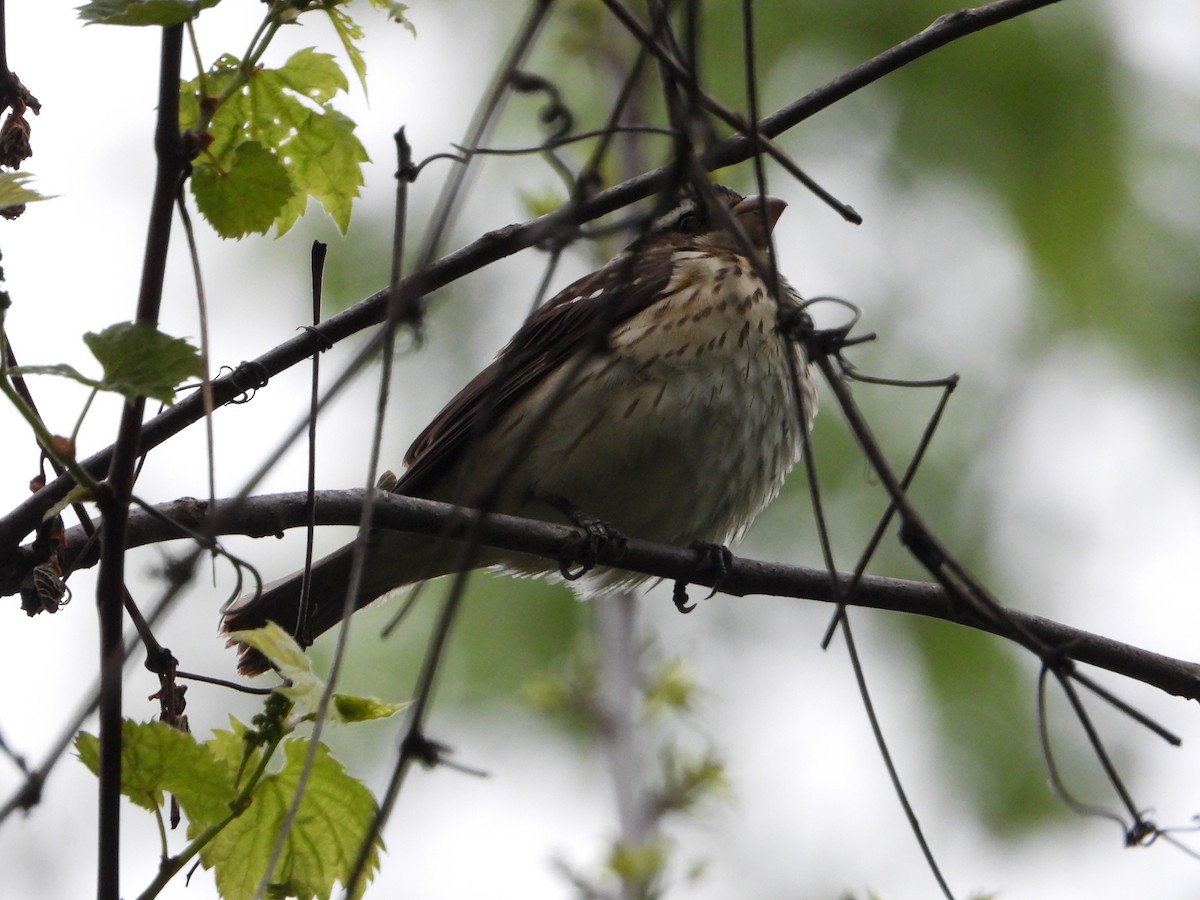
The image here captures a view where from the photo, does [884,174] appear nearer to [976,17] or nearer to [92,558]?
[976,17]

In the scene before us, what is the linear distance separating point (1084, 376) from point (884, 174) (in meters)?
1.84

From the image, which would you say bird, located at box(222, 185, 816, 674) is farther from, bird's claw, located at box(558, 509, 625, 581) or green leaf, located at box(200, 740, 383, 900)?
green leaf, located at box(200, 740, 383, 900)

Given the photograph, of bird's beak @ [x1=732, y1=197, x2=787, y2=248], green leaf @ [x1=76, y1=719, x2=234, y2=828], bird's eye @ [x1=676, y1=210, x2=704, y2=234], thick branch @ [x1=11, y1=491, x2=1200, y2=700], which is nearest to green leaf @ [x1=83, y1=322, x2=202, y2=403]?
thick branch @ [x1=11, y1=491, x2=1200, y2=700]

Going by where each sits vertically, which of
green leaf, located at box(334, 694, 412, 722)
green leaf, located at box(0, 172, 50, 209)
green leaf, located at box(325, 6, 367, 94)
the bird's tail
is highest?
the bird's tail

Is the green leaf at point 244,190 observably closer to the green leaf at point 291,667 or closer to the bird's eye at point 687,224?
the green leaf at point 291,667

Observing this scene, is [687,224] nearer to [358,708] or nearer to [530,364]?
[530,364]

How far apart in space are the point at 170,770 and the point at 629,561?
1.78 metres

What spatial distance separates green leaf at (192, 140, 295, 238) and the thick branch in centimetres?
48

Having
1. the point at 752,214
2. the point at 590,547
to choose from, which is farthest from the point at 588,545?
the point at 752,214

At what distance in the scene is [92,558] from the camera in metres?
2.49

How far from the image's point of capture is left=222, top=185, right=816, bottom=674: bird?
4391mm

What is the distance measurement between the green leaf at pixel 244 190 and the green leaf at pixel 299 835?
2.89 ft

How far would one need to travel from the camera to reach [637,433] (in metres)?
4.38

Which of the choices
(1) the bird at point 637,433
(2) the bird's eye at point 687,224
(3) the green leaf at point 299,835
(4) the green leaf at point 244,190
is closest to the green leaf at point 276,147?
(4) the green leaf at point 244,190
